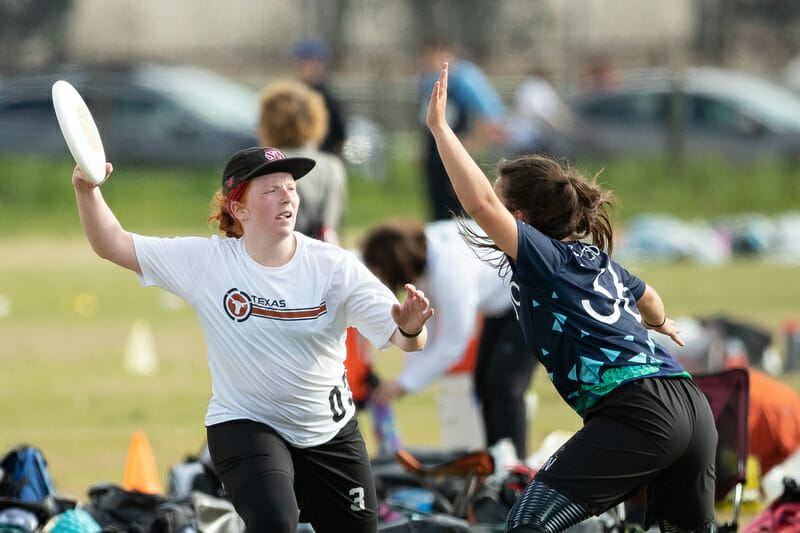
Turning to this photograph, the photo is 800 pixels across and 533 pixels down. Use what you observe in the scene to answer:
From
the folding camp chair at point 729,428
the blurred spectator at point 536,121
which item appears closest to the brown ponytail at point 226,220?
the folding camp chair at point 729,428

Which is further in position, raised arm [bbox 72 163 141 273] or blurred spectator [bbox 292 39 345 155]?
blurred spectator [bbox 292 39 345 155]

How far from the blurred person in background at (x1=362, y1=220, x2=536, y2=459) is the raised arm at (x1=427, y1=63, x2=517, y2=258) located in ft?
6.35

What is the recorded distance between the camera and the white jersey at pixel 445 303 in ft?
17.6

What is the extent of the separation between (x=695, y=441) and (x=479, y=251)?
8.36 feet

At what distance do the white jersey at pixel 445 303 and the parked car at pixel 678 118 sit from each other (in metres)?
13.0

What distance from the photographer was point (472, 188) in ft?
11.1

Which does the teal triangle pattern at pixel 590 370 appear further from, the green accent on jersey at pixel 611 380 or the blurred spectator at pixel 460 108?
the blurred spectator at pixel 460 108

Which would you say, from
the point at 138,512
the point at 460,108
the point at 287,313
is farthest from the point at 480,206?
the point at 460,108

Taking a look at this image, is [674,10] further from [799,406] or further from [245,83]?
[799,406]

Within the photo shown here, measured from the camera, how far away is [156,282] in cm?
379

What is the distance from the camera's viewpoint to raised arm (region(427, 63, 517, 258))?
11.1 ft

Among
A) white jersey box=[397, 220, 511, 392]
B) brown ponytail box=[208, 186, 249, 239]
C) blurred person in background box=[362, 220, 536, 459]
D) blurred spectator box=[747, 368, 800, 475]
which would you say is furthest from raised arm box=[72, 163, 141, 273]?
blurred spectator box=[747, 368, 800, 475]

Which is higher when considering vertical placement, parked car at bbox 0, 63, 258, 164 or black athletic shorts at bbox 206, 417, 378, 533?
parked car at bbox 0, 63, 258, 164

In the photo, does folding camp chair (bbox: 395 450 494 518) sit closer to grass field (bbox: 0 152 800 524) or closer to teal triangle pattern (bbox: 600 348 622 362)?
teal triangle pattern (bbox: 600 348 622 362)
